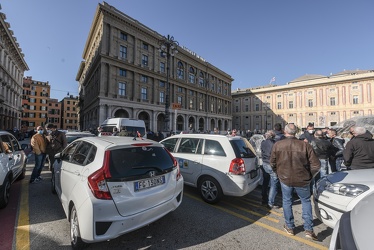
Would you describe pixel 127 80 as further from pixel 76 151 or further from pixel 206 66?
pixel 76 151

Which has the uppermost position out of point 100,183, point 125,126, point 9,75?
point 9,75

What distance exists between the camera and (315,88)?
47375mm

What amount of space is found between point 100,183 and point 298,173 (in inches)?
120

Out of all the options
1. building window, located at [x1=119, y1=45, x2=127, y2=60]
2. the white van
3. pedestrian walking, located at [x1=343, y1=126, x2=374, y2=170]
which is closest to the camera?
pedestrian walking, located at [x1=343, y1=126, x2=374, y2=170]

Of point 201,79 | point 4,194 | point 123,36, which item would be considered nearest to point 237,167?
point 4,194


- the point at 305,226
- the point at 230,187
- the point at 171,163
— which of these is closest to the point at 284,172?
the point at 305,226

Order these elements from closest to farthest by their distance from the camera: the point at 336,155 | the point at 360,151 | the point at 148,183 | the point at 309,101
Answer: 1. the point at 148,183
2. the point at 360,151
3. the point at 336,155
4. the point at 309,101

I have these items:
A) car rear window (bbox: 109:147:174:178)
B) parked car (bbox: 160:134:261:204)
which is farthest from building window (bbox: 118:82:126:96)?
car rear window (bbox: 109:147:174:178)

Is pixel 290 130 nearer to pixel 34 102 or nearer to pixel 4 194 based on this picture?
pixel 4 194

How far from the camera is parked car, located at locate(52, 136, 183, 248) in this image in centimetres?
223

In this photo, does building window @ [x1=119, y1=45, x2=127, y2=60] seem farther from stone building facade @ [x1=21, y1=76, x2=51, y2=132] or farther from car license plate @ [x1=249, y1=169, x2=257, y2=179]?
stone building facade @ [x1=21, y1=76, x2=51, y2=132]

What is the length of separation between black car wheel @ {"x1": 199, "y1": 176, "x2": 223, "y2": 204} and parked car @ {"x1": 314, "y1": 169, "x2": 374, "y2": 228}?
1841 mm

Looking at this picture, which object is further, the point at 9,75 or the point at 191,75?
the point at 191,75

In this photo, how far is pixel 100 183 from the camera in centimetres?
229
